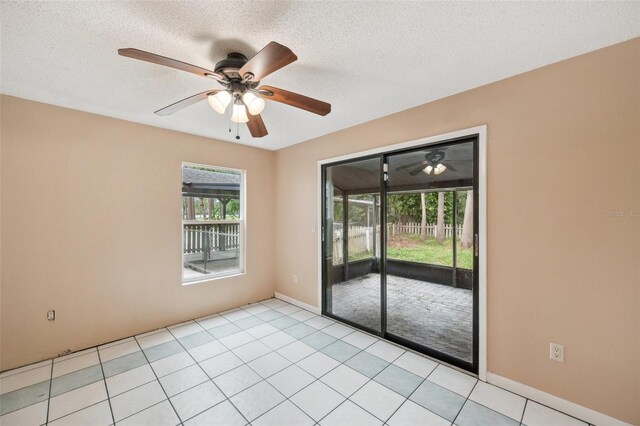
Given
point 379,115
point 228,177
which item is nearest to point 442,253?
point 379,115

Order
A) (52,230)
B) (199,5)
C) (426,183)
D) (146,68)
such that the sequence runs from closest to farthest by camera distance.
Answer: (199,5)
(146,68)
(52,230)
(426,183)

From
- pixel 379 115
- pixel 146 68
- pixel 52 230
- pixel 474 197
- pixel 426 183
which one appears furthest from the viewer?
pixel 426 183

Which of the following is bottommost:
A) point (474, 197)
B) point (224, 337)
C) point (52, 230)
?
point (224, 337)

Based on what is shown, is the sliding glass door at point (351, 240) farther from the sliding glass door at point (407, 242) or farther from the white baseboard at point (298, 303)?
the white baseboard at point (298, 303)

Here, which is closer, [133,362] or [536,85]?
[536,85]

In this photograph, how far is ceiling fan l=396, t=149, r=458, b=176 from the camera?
2.85 metres

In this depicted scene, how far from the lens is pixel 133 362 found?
101 inches

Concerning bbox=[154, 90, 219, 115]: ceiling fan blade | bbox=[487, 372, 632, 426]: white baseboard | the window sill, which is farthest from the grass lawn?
bbox=[154, 90, 219, 115]: ceiling fan blade

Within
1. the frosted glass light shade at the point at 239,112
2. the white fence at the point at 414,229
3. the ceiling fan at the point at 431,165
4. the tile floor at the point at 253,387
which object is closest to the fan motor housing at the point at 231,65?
the frosted glass light shade at the point at 239,112

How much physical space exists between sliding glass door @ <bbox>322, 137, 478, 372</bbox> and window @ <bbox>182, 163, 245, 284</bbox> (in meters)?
1.49

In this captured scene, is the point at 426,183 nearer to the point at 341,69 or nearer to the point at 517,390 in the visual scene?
the point at 341,69

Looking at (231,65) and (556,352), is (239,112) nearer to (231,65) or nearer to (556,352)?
(231,65)

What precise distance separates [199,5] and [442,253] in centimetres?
438

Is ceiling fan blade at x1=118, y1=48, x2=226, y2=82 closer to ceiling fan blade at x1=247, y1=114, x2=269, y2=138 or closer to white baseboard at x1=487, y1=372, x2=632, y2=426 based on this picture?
ceiling fan blade at x1=247, y1=114, x2=269, y2=138
